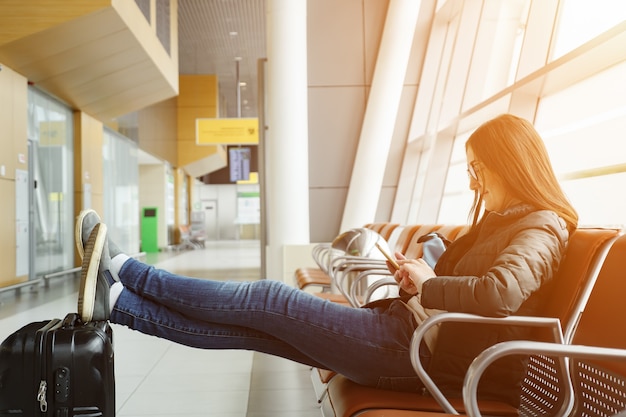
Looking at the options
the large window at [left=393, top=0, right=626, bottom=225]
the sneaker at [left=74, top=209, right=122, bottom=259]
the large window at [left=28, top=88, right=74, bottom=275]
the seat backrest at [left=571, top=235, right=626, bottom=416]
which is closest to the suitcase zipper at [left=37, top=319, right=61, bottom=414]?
the sneaker at [left=74, top=209, right=122, bottom=259]

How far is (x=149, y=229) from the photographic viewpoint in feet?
67.5

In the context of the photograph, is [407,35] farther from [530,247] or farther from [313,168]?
[530,247]

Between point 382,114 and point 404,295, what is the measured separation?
5.15m

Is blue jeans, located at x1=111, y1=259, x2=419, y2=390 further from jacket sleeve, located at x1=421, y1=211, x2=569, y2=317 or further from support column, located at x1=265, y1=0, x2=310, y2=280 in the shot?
support column, located at x1=265, y1=0, x2=310, y2=280

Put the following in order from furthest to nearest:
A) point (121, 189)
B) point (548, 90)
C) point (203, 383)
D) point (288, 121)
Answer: point (121, 189) → point (288, 121) → point (548, 90) → point (203, 383)

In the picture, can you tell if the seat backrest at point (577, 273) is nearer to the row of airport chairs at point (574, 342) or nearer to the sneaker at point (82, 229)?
the row of airport chairs at point (574, 342)

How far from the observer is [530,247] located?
4.79 ft

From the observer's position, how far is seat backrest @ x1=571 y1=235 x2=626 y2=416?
1.36m

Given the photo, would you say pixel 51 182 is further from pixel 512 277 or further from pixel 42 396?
pixel 512 277

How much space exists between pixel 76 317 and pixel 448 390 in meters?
1.00

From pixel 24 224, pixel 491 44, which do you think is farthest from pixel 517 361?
pixel 24 224

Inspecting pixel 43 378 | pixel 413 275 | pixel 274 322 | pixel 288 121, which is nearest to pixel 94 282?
pixel 43 378

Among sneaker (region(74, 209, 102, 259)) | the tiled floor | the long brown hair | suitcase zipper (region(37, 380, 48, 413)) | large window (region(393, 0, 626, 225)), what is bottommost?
the tiled floor

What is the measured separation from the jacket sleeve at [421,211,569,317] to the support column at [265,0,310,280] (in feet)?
16.9
